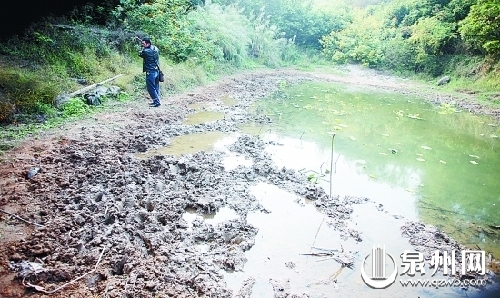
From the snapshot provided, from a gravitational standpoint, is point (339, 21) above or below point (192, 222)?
above

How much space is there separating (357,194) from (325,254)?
69.3 inches

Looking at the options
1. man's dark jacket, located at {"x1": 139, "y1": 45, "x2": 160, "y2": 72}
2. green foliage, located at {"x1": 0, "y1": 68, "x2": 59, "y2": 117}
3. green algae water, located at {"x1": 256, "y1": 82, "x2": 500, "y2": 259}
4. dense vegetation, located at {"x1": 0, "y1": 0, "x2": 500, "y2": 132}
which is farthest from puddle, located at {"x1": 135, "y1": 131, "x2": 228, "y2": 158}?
green foliage, located at {"x1": 0, "y1": 68, "x2": 59, "y2": 117}

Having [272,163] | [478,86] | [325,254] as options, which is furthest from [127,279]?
[478,86]

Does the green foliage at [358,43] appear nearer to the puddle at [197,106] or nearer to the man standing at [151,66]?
the puddle at [197,106]

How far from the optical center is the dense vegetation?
8166 mm

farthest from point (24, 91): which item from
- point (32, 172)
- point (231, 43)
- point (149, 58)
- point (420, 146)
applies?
point (231, 43)

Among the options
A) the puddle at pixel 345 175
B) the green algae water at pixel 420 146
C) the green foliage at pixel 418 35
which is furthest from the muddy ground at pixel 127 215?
the green foliage at pixel 418 35

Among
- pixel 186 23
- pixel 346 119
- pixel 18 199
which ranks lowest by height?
pixel 346 119

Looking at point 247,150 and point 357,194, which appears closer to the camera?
point 357,194

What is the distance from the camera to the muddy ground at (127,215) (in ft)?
9.85

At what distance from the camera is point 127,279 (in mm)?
2988

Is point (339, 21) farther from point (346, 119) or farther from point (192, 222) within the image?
point (192, 222)
